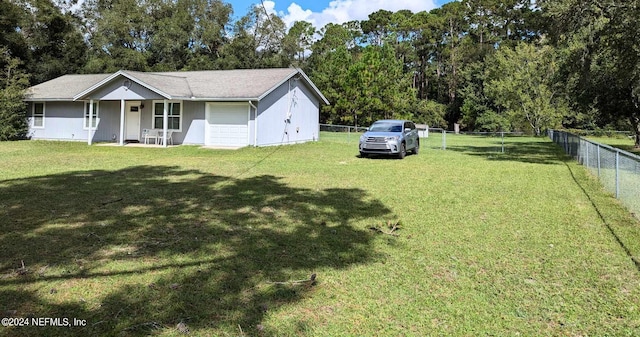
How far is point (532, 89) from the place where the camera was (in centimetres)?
3888

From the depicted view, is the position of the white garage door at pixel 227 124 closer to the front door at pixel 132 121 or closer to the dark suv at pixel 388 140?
the front door at pixel 132 121

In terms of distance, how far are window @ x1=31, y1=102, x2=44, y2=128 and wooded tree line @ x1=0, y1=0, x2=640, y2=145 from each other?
1143mm

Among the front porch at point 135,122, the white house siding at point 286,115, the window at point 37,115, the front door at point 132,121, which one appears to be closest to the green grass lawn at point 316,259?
the white house siding at point 286,115

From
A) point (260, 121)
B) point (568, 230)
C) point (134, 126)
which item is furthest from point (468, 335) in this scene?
point (134, 126)

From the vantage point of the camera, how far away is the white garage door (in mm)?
19781

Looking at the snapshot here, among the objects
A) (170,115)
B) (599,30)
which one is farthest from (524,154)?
(170,115)

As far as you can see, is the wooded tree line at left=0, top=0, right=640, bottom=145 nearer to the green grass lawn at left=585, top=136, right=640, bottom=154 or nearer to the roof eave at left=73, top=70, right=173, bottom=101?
the green grass lawn at left=585, top=136, right=640, bottom=154

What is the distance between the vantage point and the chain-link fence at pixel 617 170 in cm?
702

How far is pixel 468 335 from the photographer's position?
10.2 ft

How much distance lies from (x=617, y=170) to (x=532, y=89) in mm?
34845

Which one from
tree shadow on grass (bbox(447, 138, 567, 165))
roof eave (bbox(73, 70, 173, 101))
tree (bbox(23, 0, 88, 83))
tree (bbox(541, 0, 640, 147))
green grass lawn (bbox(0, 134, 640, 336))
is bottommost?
green grass lawn (bbox(0, 134, 640, 336))

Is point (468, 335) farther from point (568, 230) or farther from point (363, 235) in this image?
point (568, 230)

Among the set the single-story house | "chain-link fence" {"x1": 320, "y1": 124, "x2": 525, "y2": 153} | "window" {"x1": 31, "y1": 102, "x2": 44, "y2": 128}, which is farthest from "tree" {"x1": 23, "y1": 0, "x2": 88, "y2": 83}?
"chain-link fence" {"x1": 320, "y1": 124, "x2": 525, "y2": 153}

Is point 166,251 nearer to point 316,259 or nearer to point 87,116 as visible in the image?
point 316,259
